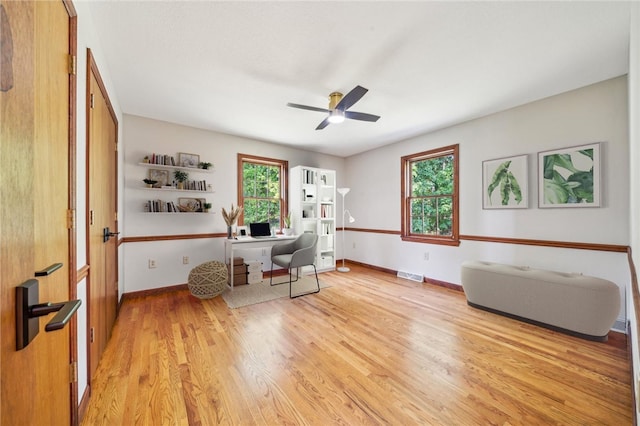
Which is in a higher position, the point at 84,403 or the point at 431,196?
the point at 431,196

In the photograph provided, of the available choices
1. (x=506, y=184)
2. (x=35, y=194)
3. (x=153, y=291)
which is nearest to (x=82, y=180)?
(x=35, y=194)

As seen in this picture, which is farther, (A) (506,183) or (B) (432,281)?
(B) (432,281)

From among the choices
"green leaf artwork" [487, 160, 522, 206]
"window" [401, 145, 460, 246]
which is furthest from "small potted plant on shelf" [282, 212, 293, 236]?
"green leaf artwork" [487, 160, 522, 206]

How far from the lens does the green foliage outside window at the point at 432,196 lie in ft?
12.8

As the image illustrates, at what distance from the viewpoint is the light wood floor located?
1449mm

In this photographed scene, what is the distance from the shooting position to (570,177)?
106 inches

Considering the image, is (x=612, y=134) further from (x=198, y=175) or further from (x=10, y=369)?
(x=198, y=175)

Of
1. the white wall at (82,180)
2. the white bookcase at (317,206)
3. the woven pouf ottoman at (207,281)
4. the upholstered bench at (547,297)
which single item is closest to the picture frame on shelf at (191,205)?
the woven pouf ottoman at (207,281)

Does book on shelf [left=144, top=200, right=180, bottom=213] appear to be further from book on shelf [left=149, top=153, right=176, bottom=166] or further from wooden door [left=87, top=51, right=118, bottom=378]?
wooden door [left=87, top=51, right=118, bottom=378]

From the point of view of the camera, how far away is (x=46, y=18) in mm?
941

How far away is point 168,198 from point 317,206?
2519 millimetres

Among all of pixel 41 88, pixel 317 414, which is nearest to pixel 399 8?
pixel 41 88

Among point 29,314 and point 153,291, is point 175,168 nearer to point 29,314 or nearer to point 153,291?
point 153,291

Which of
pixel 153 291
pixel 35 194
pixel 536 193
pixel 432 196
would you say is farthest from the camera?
pixel 432 196
